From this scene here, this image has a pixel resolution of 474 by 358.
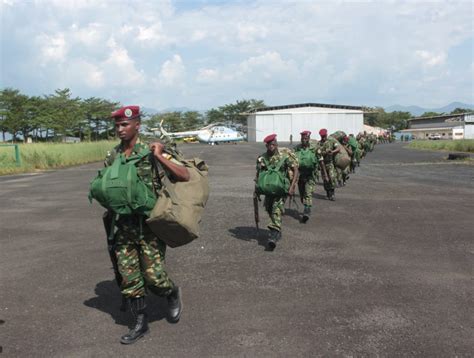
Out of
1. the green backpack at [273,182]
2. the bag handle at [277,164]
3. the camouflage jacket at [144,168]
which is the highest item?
the camouflage jacket at [144,168]

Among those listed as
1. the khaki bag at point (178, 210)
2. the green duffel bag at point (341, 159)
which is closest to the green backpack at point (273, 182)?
the khaki bag at point (178, 210)

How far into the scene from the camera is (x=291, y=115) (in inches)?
3115

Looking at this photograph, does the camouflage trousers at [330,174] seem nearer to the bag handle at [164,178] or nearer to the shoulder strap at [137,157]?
the bag handle at [164,178]

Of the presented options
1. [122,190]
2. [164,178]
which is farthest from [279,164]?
[122,190]

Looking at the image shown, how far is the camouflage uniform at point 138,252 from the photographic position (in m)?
3.45

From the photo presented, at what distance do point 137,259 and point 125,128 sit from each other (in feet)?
3.47

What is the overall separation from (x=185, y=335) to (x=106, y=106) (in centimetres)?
7187

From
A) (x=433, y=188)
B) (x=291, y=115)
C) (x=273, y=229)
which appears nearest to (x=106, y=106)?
(x=291, y=115)

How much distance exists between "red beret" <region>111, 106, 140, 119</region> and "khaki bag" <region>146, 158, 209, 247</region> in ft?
1.79

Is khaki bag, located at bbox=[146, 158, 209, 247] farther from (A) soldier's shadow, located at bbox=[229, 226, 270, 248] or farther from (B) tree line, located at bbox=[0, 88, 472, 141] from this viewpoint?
(B) tree line, located at bbox=[0, 88, 472, 141]

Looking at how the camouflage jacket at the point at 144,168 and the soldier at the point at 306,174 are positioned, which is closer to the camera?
the camouflage jacket at the point at 144,168

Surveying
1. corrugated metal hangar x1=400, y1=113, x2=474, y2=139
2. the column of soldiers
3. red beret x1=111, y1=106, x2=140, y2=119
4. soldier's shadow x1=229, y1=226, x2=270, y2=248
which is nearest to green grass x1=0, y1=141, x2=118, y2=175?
the column of soldiers

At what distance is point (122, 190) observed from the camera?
3.24 m

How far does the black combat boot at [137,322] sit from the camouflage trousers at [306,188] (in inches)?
203
